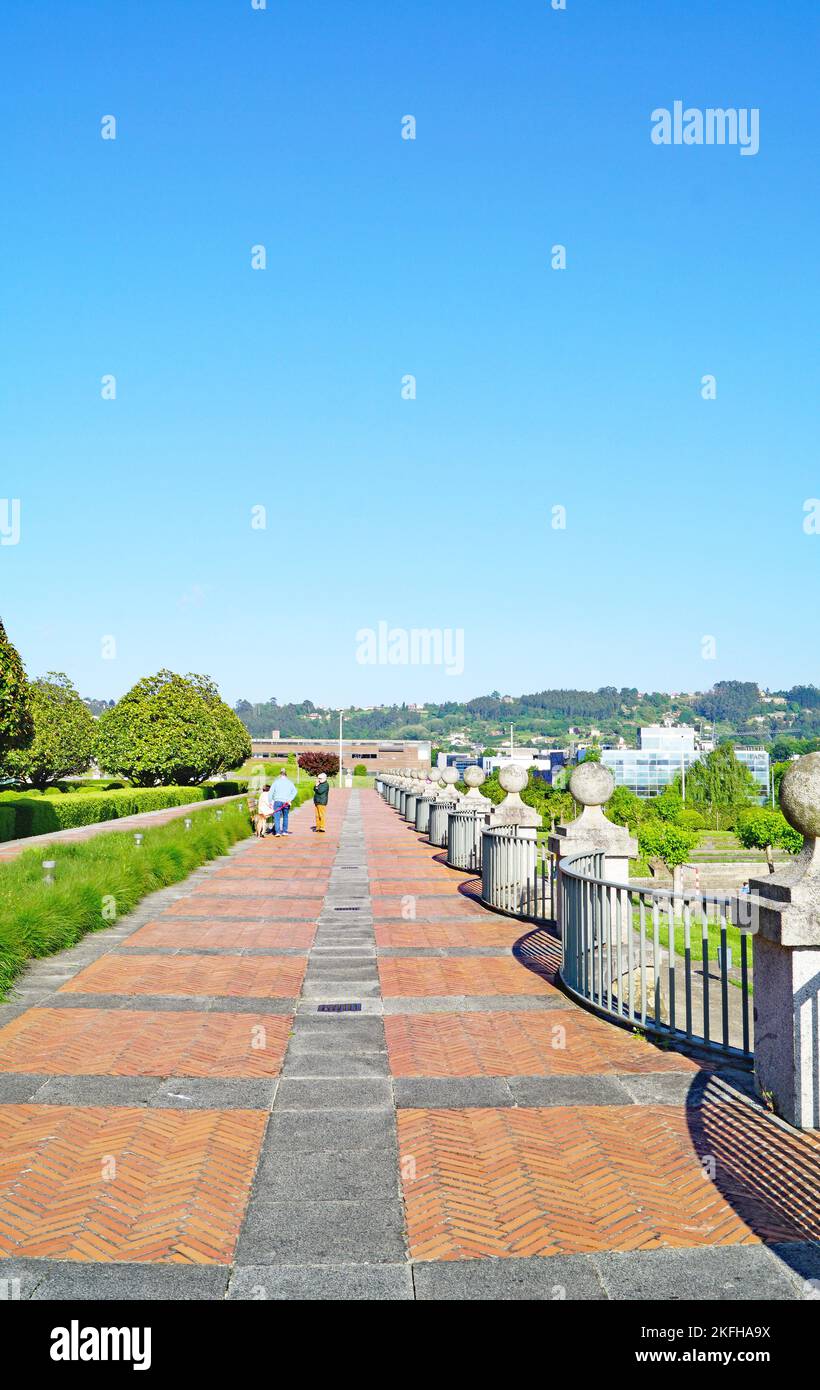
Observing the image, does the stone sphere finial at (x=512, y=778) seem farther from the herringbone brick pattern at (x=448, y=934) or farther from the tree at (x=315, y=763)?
the tree at (x=315, y=763)

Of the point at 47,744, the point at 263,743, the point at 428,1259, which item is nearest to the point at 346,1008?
the point at 428,1259

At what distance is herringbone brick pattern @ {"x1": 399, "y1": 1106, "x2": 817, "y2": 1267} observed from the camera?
3873mm

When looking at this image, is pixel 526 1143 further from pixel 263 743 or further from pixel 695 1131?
pixel 263 743

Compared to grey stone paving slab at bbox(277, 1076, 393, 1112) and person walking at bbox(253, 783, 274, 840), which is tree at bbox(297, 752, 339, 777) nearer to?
person walking at bbox(253, 783, 274, 840)

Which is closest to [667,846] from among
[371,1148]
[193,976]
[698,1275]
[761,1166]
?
[193,976]

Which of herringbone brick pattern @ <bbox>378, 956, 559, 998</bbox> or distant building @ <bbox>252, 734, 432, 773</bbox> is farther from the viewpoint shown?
distant building @ <bbox>252, 734, 432, 773</bbox>

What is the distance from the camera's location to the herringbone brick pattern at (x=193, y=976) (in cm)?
821

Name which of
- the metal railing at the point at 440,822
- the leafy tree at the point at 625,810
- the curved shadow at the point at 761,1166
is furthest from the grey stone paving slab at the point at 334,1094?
the leafy tree at the point at 625,810

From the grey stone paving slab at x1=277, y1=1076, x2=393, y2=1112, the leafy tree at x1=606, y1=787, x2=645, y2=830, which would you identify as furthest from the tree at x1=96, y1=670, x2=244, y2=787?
the grey stone paving slab at x1=277, y1=1076, x2=393, y2=1112

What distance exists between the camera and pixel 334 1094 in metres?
5.60

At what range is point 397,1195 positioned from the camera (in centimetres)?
426

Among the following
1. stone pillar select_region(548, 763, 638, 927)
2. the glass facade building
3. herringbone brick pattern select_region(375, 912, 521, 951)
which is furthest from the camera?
the glass facade building

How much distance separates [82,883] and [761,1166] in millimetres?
8614

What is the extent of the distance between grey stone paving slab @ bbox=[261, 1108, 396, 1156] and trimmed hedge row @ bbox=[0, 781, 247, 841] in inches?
764
